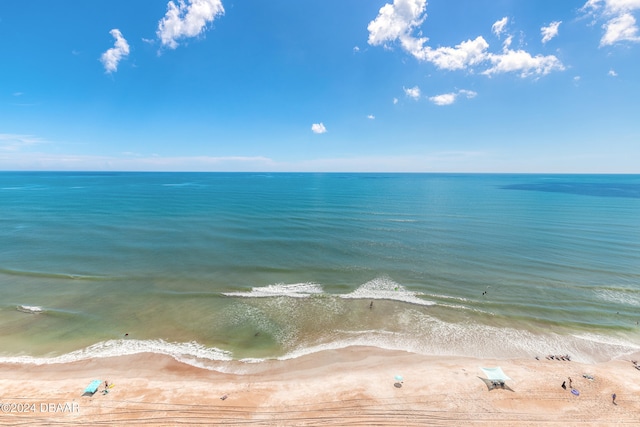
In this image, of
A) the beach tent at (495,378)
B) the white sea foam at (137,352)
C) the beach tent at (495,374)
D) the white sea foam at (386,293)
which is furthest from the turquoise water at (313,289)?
the beach tent at (495,378)

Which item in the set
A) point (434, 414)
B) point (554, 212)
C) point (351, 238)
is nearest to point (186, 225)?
point (351, 238)

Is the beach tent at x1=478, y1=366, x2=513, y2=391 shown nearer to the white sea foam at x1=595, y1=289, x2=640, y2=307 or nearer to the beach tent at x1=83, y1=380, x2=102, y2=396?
the white sea foam at x1=595, y1=289, x2=640, y2=307

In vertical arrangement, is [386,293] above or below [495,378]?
above

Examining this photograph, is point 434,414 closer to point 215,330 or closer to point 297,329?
point 297,329

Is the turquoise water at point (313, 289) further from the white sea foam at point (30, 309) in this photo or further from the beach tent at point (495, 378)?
the beach tent at point (495, 378)

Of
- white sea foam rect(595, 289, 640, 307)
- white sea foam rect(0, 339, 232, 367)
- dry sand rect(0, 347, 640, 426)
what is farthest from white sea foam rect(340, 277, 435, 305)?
white sea foam rect(595, 289, 640, 307)

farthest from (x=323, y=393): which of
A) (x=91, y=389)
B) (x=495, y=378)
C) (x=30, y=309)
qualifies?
(x=30, y=309)

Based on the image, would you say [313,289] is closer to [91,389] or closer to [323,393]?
[323,393]
